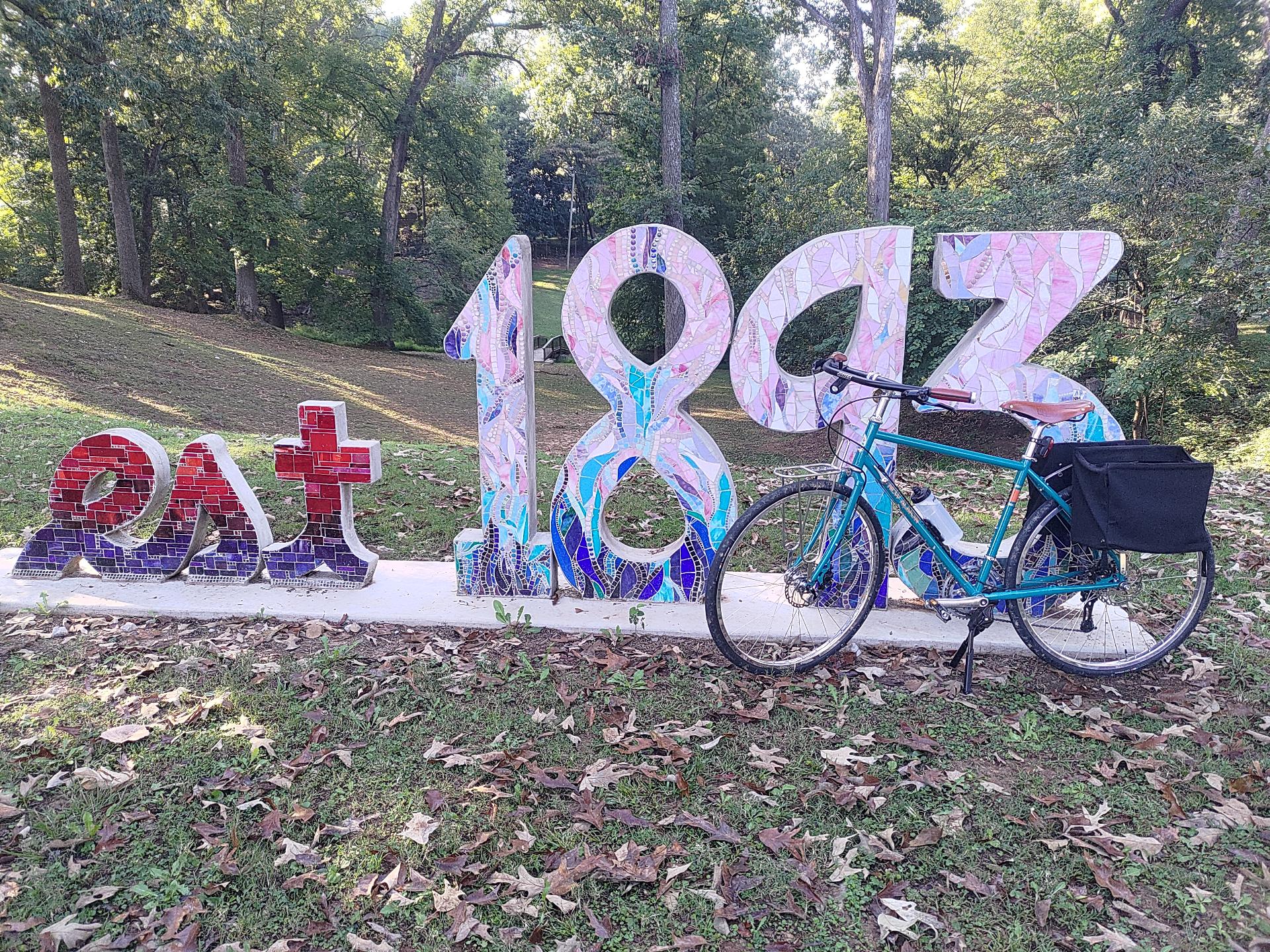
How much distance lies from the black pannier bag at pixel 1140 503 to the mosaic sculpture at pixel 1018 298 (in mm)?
717

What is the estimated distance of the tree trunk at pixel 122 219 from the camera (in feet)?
64.9

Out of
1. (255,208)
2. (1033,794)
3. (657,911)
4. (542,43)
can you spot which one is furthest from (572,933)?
(255,208)

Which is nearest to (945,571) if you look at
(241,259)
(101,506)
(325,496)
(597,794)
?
(597,794)

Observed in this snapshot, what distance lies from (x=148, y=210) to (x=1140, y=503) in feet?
91.2

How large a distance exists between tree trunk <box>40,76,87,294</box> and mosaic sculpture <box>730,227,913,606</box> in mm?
20389

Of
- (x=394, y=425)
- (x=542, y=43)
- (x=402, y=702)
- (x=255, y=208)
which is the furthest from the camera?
(x=255, y=208)

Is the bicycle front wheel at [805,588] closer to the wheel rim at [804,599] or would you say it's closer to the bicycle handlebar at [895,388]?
the wheel rim at [804,599]

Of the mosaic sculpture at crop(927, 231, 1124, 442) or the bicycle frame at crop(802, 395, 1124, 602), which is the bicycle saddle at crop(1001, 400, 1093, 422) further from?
the mosaic sculpture at crop(927, 231, 1124, 442)

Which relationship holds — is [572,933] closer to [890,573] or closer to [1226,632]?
[890,573]

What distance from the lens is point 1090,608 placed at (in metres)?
4.12

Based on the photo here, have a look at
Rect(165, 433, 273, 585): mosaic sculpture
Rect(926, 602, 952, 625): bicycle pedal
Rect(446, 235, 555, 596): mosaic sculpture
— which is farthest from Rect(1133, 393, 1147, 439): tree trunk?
Rect(165, 433, 273, 585): mosaic sculpture

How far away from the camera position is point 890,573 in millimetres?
5184

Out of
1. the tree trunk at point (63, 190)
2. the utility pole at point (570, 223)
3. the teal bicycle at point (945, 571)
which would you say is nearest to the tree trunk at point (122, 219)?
the tree trunk at point (63, 190)

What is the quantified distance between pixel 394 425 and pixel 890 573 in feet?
38.0
